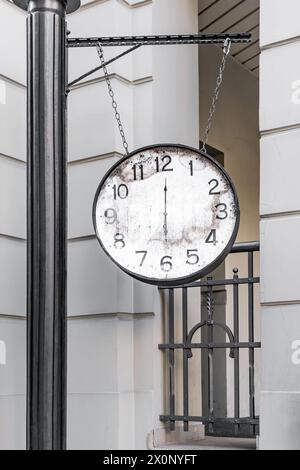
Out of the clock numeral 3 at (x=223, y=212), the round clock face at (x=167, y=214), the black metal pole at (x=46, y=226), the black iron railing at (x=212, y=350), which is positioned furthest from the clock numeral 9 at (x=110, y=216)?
→ the black iron railing at (x=212, y=350)

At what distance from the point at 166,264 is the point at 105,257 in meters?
1.01

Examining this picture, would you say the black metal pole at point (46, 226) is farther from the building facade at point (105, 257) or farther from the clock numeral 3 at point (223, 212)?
the building facade at point (105, 257)

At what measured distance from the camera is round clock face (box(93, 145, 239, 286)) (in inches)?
149

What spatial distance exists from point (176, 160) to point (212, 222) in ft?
1.36

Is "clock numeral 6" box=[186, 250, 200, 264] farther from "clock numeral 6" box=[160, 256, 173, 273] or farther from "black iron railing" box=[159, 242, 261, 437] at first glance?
"black iron railing" box=[159, 242, 261, 437]

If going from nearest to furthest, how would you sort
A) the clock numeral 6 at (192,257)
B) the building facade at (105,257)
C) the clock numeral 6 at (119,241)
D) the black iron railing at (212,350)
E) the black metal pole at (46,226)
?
the black metal pole at (46,226) < the clock numeral 6 at (192,257) < the clock numeral 6 at (119,241) < the building facade at (105,257) < the black iron railing at (212,350)

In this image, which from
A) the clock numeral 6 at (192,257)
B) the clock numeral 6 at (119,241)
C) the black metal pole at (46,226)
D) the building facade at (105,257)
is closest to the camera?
the black metal pole at (46,226)

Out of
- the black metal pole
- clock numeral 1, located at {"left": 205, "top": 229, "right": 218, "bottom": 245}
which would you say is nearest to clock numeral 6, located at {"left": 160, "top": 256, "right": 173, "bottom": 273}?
clock numeral 1, located at {"left": 205, "top": 229, "right": 218, "bottom": 245}

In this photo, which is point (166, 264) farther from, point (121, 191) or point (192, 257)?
point (121, 191)

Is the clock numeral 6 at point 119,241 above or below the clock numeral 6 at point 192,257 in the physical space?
above

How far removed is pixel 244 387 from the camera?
8.33 meters

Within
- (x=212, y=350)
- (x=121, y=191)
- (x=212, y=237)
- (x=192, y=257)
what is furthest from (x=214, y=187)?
(x=212, y=350)

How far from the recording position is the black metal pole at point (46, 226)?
9.98ft

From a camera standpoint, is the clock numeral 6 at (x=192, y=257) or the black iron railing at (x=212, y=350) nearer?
the clock numeral 6 at (x=192, y=257)
